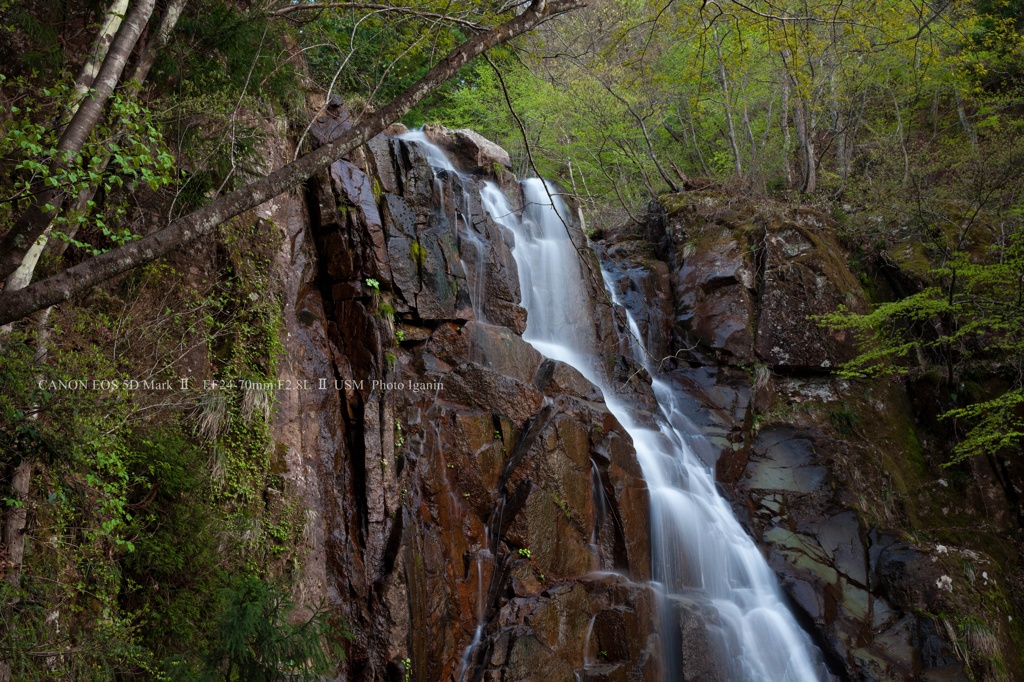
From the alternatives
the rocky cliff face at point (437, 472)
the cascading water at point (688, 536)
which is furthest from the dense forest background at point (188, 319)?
the cascading water at point (688, 536)

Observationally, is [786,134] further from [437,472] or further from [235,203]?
[235,203]

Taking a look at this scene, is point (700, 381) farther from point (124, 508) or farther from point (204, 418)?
point (124, 508)

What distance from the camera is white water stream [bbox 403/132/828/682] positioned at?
720 centimetres

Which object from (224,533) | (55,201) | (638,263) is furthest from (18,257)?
(638,263)

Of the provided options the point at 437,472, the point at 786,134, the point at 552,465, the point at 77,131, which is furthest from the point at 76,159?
the point at 786,134

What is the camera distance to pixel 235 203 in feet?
11.3

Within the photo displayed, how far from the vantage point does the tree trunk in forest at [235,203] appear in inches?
112

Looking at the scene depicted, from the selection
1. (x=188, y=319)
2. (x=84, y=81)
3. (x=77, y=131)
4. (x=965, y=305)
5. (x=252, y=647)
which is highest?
(x=84, y=81)

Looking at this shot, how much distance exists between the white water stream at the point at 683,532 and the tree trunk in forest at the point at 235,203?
171cm

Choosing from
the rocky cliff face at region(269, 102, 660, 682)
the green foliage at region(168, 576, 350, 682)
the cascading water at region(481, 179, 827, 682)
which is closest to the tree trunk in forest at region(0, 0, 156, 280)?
the green foliage at region(168, 576, 350, 682)

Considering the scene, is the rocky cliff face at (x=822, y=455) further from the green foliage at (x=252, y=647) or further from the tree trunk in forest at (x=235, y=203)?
the tree trunk in forest at (x=235, y=203)

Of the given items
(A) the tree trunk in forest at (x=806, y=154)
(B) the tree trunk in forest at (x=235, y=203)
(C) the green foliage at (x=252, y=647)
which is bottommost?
(C) the green foliage at (x=252, y=647)

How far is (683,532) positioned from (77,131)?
733 centimetres

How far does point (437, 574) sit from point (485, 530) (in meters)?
0.72
